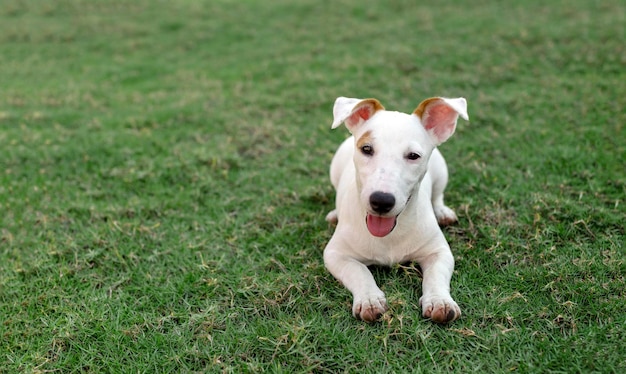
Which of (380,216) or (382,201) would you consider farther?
(380,216)

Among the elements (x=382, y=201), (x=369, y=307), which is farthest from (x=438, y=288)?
(x=382, y=201)

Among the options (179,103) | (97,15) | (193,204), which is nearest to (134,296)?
(193,204)

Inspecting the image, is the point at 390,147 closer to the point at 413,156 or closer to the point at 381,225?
the point at 413,156

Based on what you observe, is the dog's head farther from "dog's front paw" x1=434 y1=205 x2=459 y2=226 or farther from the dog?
"dog's front paw" x1=434 y1=205 x2=459 y2=226

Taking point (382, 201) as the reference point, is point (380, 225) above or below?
below

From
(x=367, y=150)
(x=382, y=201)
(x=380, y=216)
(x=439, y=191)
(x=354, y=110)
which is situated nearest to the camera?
(x=382, y=201)

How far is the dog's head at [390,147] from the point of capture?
307cm

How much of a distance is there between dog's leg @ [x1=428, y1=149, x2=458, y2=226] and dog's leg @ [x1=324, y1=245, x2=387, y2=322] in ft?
3.33

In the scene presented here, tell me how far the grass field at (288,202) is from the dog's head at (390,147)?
2.15ft

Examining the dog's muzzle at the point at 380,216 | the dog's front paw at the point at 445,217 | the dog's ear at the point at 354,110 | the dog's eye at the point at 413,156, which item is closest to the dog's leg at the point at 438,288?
the dog's muzzle at the point at 380,216

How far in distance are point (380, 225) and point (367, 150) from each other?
49 cm

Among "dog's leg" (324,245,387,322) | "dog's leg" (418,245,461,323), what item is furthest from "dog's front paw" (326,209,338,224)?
"dog's leg" (418,245,461,323)

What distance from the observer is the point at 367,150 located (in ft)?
10.7

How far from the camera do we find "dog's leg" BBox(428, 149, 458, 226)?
13.7ft
